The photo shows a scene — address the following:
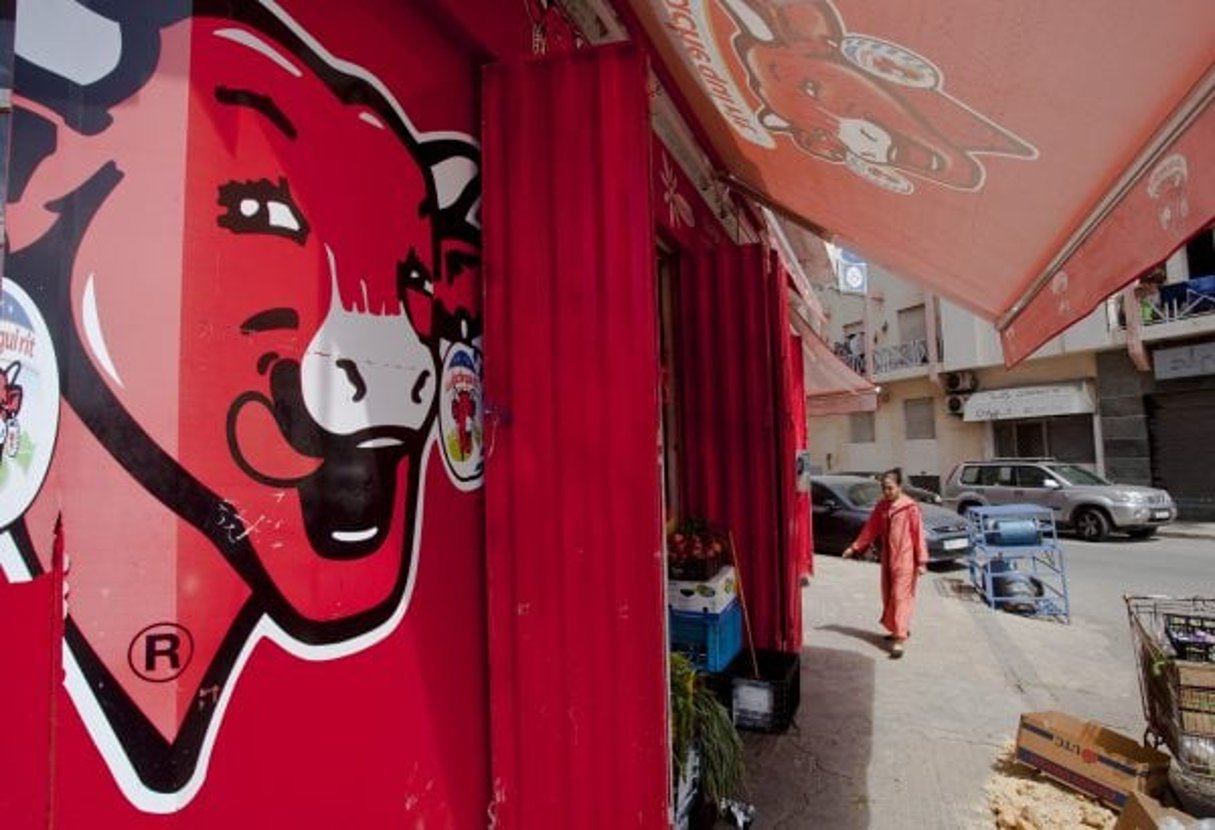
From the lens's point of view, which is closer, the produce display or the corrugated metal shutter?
the produce display

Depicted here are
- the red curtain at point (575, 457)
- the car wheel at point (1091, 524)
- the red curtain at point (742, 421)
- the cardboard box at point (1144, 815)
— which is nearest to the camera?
the red curtain at point (575, 457)

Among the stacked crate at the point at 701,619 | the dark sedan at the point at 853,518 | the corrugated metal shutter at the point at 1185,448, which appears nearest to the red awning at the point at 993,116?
the stacked crate at the point at 701,619

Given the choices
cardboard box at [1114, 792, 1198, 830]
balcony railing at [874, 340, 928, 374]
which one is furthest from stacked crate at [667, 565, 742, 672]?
balcony railing at [874, 340, 928, 374]

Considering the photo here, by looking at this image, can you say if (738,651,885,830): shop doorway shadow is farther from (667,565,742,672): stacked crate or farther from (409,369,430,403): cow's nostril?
(409,369,430,403): cow's nostril

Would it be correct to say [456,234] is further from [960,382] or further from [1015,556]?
[960,382]

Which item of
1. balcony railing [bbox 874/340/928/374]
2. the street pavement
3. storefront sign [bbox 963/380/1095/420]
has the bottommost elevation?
the street pavement

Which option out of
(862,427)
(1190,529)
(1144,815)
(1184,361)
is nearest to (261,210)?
(1144,815)

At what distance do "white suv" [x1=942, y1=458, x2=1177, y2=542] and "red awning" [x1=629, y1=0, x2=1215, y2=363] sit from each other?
1286 centimetres

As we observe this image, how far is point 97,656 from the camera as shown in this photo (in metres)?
1.46

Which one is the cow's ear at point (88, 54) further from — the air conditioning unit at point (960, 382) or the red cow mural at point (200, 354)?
the air conditioning unit at point (960, 382)

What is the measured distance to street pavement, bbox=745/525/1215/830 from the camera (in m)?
3.74

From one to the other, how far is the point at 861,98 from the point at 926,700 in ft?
14.8

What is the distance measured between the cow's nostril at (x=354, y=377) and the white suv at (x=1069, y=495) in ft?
51.2

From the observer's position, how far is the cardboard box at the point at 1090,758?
360 centimetres
